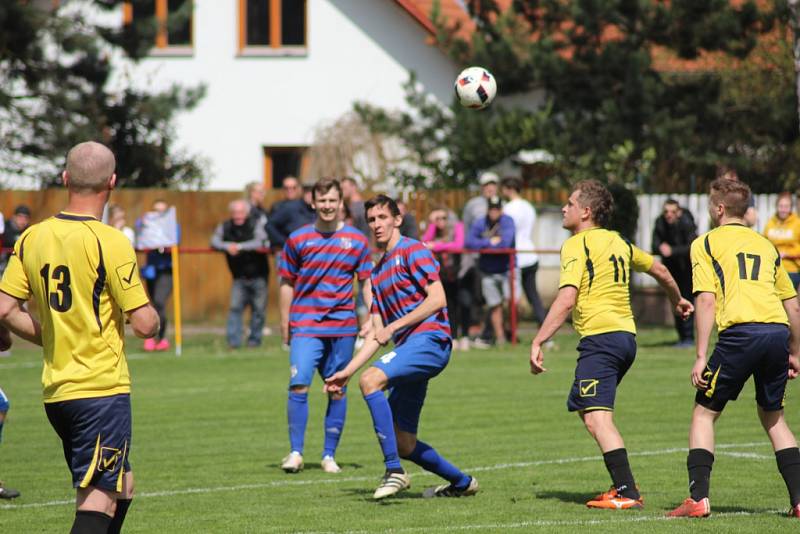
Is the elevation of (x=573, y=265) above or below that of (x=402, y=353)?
above

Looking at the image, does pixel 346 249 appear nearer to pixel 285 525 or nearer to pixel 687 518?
pixel 285 525

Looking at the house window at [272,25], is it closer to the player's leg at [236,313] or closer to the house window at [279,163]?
the house window at [279,163]

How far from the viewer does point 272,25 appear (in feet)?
96.9

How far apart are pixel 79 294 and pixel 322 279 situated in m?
4.67

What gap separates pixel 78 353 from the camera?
5.87m

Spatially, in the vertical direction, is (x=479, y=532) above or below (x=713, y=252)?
below

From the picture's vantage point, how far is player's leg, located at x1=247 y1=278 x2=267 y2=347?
737 inches

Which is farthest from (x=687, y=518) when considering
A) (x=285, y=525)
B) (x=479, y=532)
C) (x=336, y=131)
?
(x=336, y=131)

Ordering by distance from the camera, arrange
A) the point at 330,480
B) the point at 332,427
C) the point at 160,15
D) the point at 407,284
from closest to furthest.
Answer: the point at 407,284 < the point at 330,480 < the point at 332,427 < the point at 160,15

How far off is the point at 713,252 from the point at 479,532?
7.00 feet

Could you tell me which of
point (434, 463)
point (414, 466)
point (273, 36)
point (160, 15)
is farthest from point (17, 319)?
point (273, 36)

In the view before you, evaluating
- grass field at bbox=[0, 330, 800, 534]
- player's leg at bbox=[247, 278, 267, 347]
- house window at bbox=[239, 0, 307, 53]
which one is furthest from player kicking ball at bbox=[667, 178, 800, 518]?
house window at bbox=[239, 0, 307, 53]

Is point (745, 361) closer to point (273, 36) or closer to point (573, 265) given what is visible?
point (573, 265)

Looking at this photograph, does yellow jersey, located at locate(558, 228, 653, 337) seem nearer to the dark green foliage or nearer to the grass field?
the grass field
